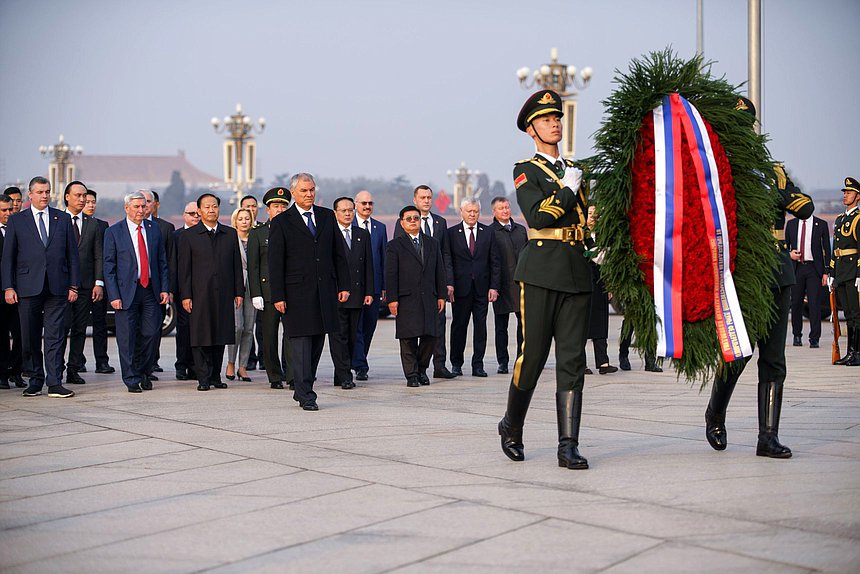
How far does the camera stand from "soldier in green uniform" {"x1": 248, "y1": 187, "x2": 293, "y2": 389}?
37.4 feet

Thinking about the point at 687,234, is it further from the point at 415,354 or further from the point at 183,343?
the point at 183,343

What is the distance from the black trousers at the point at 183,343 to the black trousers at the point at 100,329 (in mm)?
1299

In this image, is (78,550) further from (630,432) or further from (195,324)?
(195,324)

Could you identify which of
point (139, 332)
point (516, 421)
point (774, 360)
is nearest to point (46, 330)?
point (139, 332)

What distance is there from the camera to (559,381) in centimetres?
666

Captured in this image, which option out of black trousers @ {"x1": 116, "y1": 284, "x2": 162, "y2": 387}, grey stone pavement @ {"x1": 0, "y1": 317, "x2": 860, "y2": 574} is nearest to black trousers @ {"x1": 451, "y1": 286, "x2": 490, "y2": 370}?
grey stone pavement @ {"x1": 0, "y1": 317, "x2": 860, "y2": 574}

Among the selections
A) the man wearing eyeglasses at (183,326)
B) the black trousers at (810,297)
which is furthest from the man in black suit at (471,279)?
the black trousers at (810,297)

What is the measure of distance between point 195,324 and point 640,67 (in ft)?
20.2

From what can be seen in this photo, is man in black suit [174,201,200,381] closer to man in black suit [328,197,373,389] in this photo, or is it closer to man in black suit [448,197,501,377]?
man in black suit [328,197,373,389]

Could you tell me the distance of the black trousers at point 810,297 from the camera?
1611 cm

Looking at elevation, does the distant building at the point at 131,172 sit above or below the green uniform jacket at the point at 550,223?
above

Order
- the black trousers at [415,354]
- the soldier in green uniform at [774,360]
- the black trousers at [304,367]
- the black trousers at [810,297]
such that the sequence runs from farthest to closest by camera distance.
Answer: the black trousers at [810,297] → the black trousers at [415,354] → the black trousers at [304,367] → the soldier in green uniform at [774,360]

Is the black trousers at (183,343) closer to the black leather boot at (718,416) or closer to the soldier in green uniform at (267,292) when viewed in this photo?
the soldier in green uniform at (267,292)

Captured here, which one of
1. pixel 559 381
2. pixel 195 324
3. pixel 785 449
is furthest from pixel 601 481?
pixel 195 324
